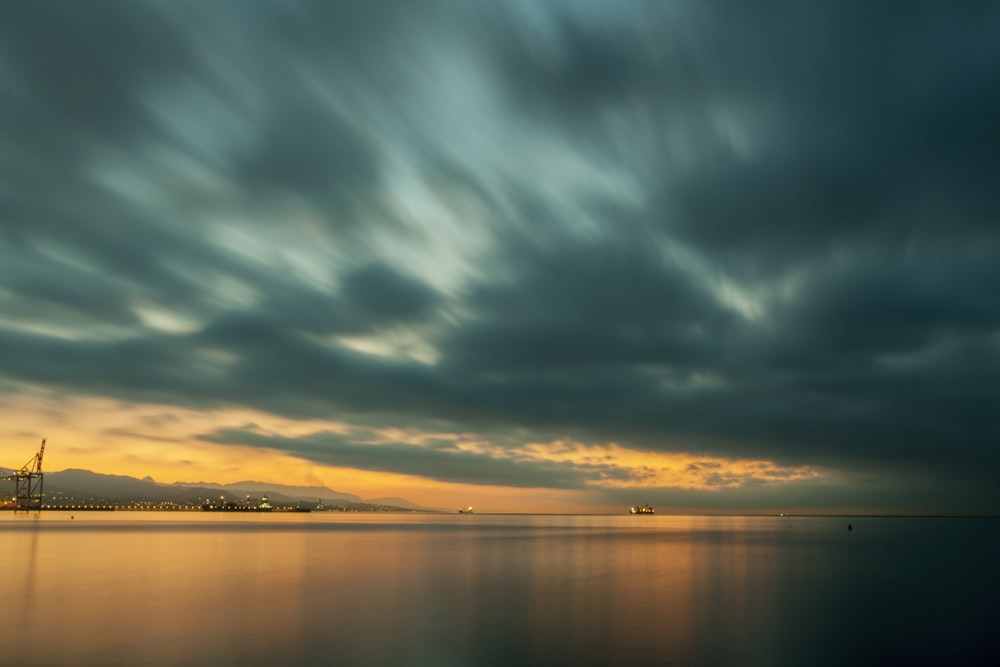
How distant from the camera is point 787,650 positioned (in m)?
33.3

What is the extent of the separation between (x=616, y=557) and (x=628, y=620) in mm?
53452

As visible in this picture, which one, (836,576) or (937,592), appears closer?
(937,592)

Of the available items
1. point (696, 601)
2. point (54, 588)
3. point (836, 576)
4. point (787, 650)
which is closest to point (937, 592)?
point (836, 576)

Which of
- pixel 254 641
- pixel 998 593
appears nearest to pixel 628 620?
pixel 254 641

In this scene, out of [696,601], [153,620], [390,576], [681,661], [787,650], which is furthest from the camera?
[390,576]

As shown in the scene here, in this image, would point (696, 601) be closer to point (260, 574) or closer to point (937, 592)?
point (937, 592)

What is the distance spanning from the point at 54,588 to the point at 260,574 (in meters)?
17.7

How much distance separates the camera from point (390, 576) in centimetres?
6588

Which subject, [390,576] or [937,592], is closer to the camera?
[937,592]

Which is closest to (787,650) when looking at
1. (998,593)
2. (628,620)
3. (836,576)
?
(628,620)

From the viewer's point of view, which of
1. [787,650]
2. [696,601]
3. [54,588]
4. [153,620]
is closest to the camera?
[787,650]

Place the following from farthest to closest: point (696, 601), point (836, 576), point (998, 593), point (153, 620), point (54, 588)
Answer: point (836, 576) < point (998, 593) < point (54, 588) < point (696, 601) < point (153, 620)

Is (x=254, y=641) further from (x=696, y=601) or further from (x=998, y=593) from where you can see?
(x=998, y=593)

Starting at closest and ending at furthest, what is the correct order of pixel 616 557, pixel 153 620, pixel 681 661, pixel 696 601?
1. pixel 681 661
2. pixel 153 620
3. pixel 696 601
4. pixel 616 557
